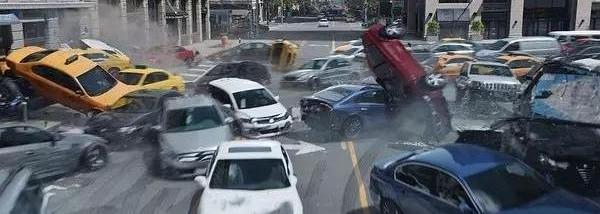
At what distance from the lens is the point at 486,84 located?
19.4 meters

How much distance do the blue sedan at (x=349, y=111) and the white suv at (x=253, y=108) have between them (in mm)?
793

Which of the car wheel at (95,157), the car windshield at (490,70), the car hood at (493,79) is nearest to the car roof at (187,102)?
the car wheel at (95,157)

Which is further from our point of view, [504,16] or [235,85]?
[504,16]

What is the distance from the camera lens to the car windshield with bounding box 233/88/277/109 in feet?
55.3

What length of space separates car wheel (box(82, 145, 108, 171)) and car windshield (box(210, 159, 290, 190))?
15.4 feet

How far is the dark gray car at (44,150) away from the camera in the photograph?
11.9 metres

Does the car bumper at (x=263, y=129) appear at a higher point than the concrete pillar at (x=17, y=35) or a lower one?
lower

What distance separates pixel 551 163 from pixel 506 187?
2.56 metres

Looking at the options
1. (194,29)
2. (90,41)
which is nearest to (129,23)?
(90,41)

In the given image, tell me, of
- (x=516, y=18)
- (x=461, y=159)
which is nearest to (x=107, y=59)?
(x=461, y=159)

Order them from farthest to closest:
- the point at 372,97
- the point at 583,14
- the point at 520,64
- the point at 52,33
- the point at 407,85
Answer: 1. the point at 583,14
2. the point at 52,33
3. the point at 520,64
4. the point at 372,97
5. the point at 407,85

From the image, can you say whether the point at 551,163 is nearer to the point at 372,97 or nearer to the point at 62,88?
the point at 372,97

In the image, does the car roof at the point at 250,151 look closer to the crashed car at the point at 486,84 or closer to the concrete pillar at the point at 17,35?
the crashed car at the point at 486,84

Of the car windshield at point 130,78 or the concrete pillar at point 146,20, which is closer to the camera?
the car windshield at point 130,78
